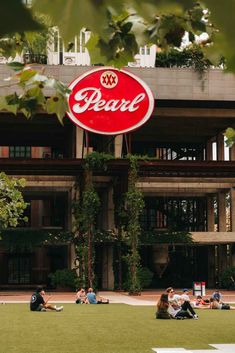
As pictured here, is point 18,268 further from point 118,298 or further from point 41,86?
point 41,86

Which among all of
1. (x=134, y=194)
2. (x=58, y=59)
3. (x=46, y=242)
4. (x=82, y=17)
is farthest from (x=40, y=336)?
(x=58, y=59)

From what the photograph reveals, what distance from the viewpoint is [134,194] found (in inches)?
1620

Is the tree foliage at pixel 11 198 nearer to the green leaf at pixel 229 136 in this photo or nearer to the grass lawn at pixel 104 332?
the grass lawn at pixel 104 332

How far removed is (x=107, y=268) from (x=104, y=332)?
30.6 meters

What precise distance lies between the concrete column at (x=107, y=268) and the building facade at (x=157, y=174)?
7cm

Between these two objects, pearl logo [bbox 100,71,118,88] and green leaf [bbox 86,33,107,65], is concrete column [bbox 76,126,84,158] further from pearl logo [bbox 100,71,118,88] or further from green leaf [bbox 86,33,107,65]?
green leaf [bbox 86,33,107,65]

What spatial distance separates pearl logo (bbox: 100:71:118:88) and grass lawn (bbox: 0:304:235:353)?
20.2m

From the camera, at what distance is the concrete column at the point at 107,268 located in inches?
1838

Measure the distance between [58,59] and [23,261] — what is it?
60.0 ft

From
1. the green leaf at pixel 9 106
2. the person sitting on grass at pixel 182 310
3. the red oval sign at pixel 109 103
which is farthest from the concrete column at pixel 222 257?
the green leaf at pixel 9 106

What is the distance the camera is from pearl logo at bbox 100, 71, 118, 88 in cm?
4091

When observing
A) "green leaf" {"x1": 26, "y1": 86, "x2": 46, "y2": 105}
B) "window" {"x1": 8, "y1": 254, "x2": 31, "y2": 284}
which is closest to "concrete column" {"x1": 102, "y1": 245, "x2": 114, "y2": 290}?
"window" {"x1": 8, "y1": 254, "x2": 31, "y2": 284}

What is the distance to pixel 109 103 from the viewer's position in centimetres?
4053

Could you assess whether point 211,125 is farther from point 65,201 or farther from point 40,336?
point 40,336
